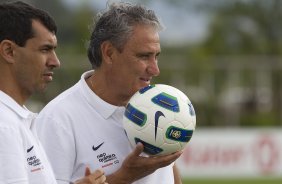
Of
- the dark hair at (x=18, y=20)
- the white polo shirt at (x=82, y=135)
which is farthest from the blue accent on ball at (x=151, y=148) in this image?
the dark hair at (x=18, y=20)

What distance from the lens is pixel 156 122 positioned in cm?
558

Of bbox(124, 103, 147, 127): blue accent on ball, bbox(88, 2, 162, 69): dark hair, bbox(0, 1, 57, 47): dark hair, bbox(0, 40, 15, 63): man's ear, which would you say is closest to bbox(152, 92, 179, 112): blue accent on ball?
bbox(124, 103, 147, 127): blue accent on ball

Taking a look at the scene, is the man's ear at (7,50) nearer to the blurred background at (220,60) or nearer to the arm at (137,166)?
the arm at (137,166)

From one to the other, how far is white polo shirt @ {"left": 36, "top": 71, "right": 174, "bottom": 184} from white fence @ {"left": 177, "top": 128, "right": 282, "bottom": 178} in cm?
1486

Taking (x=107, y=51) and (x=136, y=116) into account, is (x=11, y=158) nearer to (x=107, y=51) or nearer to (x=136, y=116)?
(x=136, y=116)

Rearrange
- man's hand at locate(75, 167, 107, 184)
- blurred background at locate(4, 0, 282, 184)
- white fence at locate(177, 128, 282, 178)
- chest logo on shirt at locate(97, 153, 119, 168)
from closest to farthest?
man's hand at locate(75, 167, 107, 184)
chest logo on shirt at locate(97, 153, 119, 168)
white fence at locate(177, 128, 282, 178)
blurred background at locate(4, 0, 282, 184)

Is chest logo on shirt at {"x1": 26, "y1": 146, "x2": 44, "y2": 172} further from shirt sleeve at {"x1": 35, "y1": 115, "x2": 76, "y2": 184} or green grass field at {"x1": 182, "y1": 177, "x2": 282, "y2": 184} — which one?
green grass field at {"x1": 182, "y1": 177, "x2": 282, "y2": 184}

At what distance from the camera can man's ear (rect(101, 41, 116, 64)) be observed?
586cm

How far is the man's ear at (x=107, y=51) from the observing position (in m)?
5.86

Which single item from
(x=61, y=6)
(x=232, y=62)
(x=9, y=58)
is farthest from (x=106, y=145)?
(x=61, y=6)

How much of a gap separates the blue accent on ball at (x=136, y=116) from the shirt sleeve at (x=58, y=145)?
0.39m

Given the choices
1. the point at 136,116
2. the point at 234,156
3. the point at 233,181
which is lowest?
the point at 233,181

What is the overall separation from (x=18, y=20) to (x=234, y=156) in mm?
16490

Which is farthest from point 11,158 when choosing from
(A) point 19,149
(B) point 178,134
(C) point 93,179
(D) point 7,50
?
(B) point 178,134
